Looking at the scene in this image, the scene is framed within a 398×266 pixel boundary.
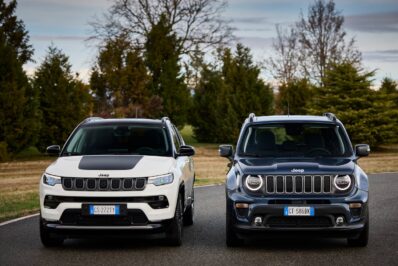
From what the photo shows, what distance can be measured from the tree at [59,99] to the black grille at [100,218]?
31779mm

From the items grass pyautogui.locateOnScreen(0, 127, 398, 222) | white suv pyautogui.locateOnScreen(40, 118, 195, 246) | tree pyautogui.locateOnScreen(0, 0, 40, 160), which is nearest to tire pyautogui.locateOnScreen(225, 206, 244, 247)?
white suv pyautogui.locateOnScreen(40, 118, 195, 246)

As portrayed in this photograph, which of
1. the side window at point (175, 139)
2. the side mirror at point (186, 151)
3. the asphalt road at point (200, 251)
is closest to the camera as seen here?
the asphalt road at point (200, 251)

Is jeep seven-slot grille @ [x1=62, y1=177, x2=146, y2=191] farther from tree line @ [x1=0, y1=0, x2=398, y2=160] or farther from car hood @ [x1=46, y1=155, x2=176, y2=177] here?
tree line @ [x1=0, y1=0, x2=398, y2=160]

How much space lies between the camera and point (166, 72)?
53.4 metres

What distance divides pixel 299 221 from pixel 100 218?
2.51m

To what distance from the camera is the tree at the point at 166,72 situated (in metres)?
52.9

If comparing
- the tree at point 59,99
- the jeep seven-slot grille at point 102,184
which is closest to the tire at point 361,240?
the jeep seven-slot grille at point 102,184

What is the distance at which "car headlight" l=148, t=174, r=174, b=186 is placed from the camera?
422 inches

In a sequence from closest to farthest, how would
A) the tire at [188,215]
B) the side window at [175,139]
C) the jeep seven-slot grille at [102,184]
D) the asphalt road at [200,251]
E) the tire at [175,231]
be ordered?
the asphalt road at [200,251] → the jeep seven-slot grille at [102,184] → the tire at [175,231] → the side window at [175,139] → the tire at [188,215]

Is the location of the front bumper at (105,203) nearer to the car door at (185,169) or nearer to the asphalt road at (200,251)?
the asphalt road at (200,251)

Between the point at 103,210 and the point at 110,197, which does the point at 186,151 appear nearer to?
the point at 110,197

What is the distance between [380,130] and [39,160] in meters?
19.3

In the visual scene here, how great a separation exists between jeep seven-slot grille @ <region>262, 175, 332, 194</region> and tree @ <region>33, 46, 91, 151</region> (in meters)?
32.3

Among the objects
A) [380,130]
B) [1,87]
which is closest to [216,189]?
[1,87]
